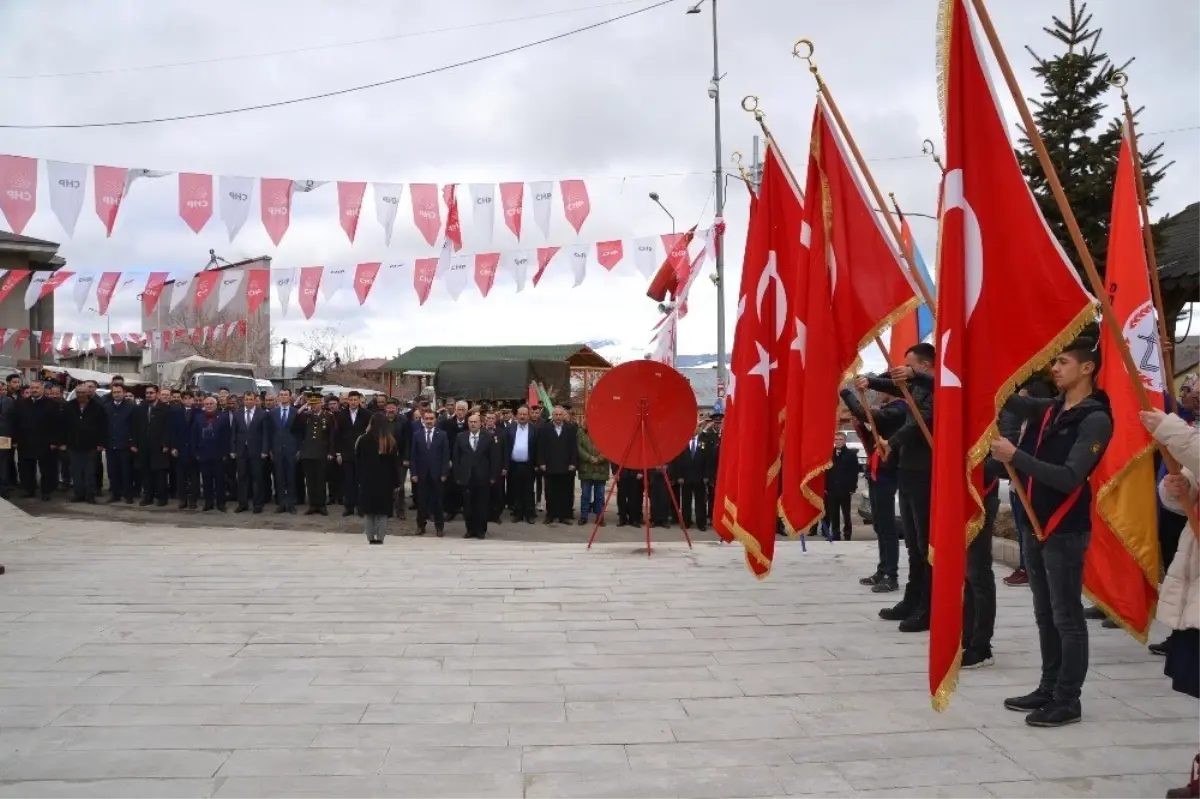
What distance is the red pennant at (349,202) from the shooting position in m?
14.0

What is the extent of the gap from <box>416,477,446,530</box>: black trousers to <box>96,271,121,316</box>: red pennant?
32.5 feet

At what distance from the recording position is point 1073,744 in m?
4.13

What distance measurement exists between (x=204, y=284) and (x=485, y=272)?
548 centimetres

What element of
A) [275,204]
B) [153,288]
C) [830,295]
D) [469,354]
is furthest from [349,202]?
[469,354]

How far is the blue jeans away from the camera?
14805 millimetres

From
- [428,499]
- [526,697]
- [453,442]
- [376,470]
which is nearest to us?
[526,697]

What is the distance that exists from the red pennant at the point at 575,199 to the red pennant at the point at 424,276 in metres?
3.15

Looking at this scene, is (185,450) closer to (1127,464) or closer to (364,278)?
(364,278)

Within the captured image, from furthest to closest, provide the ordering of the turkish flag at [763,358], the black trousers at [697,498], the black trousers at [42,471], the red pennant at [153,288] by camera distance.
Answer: the red pennant at [153,288] → the black trousers at [42,471] → the black trousers at [697,498] → the turkish flag at [763,358]

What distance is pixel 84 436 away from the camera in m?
15.0

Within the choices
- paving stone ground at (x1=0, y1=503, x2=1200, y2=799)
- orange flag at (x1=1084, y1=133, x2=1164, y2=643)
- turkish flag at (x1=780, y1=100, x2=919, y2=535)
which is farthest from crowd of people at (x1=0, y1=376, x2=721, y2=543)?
orange flag at (x1=1084, y1=133, x2=1164, y2=643)

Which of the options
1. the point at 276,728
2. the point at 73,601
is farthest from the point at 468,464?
the point at 276,728

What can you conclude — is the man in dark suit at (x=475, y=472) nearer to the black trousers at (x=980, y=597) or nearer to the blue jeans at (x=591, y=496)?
the blue jeans at (x=591, y=496)

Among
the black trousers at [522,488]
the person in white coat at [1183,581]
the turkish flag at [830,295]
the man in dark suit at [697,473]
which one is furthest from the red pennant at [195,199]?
the person in white coat at [1183,581]
